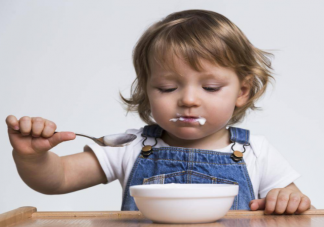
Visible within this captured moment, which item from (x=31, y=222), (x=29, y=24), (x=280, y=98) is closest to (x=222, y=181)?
(x=31, y=222)

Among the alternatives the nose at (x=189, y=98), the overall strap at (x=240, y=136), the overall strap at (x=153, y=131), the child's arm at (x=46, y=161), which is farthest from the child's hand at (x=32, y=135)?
the overall strap at (x=240, y=136)

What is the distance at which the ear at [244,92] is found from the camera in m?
1.37

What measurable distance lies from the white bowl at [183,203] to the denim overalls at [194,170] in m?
0.44

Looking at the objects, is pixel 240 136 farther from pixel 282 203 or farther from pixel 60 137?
pixel 60 137

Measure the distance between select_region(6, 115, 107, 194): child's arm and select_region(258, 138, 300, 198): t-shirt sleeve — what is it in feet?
1.42

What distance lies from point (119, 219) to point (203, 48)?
1.68 ft

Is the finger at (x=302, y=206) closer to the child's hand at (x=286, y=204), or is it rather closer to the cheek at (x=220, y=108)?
the child's hand at (x=286, y=204)

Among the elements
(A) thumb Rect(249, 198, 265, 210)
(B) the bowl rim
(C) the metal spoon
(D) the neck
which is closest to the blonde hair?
(D) the neck

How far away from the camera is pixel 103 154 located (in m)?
1.36

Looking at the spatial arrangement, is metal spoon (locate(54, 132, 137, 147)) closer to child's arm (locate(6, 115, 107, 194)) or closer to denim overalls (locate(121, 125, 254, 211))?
child's arm (locate(6, 115, 107, 194))

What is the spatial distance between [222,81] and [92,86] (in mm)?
1256

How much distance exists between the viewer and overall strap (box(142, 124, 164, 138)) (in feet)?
4.56

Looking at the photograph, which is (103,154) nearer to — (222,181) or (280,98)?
(222,181)

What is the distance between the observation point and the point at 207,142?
52.9 inches
